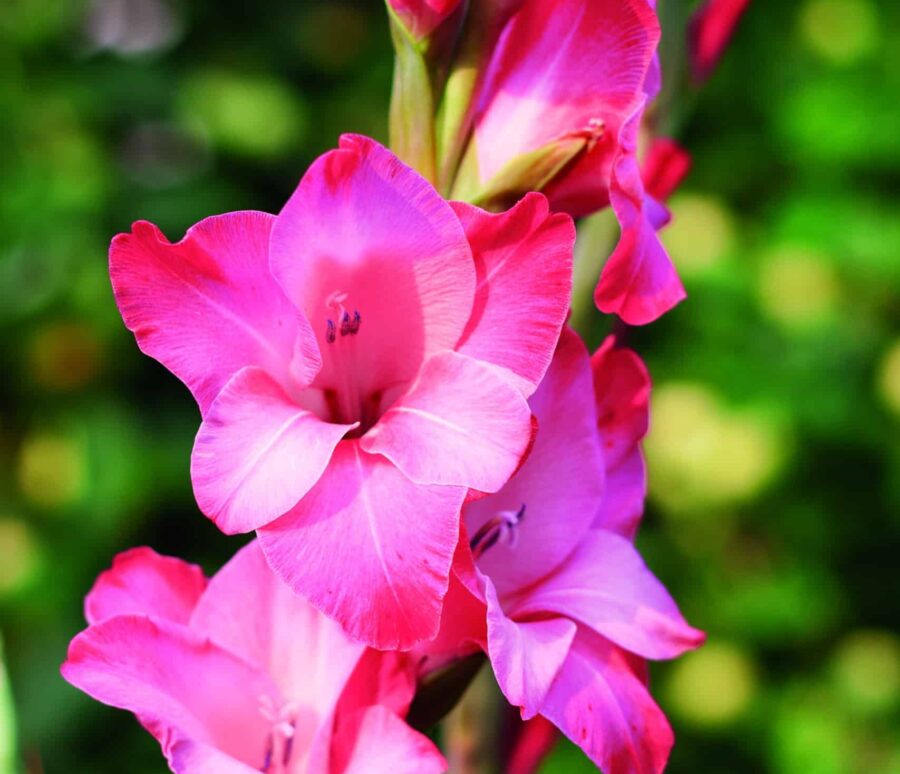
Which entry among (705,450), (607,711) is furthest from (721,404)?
(607,711)

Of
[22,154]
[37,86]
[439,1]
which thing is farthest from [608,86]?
[37,86]

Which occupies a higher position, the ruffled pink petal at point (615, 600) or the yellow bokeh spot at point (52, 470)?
the ruffled pink petal at point (615, 600)

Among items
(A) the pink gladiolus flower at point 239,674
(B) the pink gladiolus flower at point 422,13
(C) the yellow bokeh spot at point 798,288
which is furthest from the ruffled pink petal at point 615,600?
(C) the yellow bokeh spot at point 798,288

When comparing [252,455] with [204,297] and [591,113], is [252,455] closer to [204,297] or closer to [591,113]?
[204,297]

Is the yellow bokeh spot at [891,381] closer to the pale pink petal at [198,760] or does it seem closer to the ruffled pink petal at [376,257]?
the ruffled pink petal at [376,257]

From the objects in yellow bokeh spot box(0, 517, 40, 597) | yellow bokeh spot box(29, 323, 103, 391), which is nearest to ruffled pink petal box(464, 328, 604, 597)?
yellow bokeh spot box(0, 517, 40, 597)

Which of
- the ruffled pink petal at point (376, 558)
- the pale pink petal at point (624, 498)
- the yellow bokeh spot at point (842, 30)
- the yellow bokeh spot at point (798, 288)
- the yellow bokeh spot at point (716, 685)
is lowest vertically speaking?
the yellow bokeh spot at point (716, 685)

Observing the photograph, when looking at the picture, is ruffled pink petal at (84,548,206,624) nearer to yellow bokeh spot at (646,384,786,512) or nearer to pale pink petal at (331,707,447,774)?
pale pink petal at (331,707,447,774)
